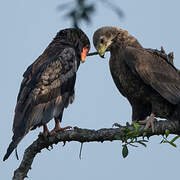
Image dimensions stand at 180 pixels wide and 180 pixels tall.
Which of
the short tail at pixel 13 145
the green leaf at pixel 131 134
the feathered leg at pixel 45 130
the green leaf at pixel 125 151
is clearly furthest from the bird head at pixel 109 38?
the green leaf at pixel 125 151

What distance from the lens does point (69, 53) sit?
5.56m

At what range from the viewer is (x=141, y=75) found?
512 centimetres

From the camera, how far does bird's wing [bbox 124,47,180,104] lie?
509 centimetres

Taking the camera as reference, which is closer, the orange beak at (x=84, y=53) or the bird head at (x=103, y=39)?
the bird head at (x=103, y=39)

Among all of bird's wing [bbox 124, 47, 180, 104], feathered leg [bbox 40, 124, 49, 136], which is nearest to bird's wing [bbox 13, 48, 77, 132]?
feathered leg [bbox 40, 124, 49, 136]

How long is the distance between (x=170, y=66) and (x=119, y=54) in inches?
29.3

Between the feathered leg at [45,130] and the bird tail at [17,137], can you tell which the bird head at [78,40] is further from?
the bird tail at [17,137]

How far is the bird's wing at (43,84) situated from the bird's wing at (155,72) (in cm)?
83

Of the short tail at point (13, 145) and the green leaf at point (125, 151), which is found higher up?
the short tail at point (13, 145)

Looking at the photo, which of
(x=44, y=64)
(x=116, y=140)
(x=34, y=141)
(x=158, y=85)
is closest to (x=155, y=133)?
(x=116, y=140)

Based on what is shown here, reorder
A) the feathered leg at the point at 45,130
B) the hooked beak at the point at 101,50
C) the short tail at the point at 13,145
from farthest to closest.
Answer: the hooked beak at the point at 101,50 → the feathered leg at the point at 45,130 → the short tail at the point at 13,145

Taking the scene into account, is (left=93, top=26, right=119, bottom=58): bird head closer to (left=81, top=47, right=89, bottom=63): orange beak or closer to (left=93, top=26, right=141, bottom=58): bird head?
(left=93, top=26, right=141, bottom=58): bird head

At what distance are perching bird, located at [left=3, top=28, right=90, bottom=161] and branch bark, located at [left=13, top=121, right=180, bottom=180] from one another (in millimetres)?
162

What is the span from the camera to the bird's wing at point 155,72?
5090mm
